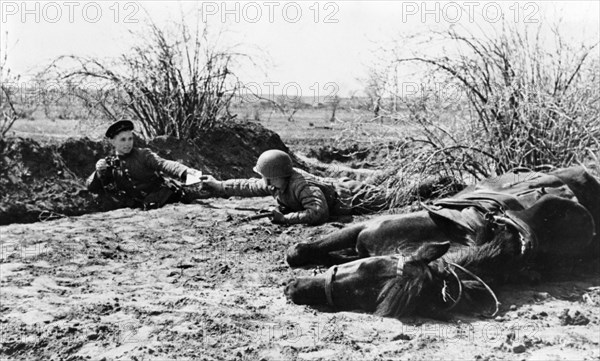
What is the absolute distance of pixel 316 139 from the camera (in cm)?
1861

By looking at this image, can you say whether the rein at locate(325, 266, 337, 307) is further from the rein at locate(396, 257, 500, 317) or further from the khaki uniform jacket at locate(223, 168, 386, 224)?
the khaki uniform jacket at locate(223, 168, 386, 224)

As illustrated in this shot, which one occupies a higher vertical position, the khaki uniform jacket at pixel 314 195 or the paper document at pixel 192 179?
the paper document at pixel 192 179

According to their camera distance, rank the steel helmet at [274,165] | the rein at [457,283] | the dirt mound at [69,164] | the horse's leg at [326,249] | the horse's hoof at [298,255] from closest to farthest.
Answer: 1. the rein at [457,283]
2. the horse's leg at [326,249]
3. the horse's hoof at [298,255]
4. the steel helmet at [274,165]
5. the dirt mound at [69,164]

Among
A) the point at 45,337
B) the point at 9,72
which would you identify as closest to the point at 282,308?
the point at 45,337

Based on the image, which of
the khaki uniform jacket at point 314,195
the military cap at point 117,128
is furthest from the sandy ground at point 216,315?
the military cap at point 117,128

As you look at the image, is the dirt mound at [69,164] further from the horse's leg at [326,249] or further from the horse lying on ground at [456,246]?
the horse lying on ground at [456,246]

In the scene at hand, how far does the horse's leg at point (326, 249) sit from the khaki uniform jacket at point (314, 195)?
141 cm

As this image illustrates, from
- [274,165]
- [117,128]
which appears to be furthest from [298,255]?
[117,128]

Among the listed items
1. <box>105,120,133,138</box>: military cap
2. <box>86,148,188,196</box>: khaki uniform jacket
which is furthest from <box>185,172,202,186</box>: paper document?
<box>105,120,133,138</box>: military cap

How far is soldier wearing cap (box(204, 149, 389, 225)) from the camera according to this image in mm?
7371

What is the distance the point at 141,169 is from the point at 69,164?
4.92ft

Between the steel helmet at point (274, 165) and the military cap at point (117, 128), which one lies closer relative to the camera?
the steel helmet at point (274, 165)

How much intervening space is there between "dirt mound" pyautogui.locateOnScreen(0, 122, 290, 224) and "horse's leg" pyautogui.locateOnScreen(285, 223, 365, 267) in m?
3.72

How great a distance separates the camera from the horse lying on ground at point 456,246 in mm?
4754
